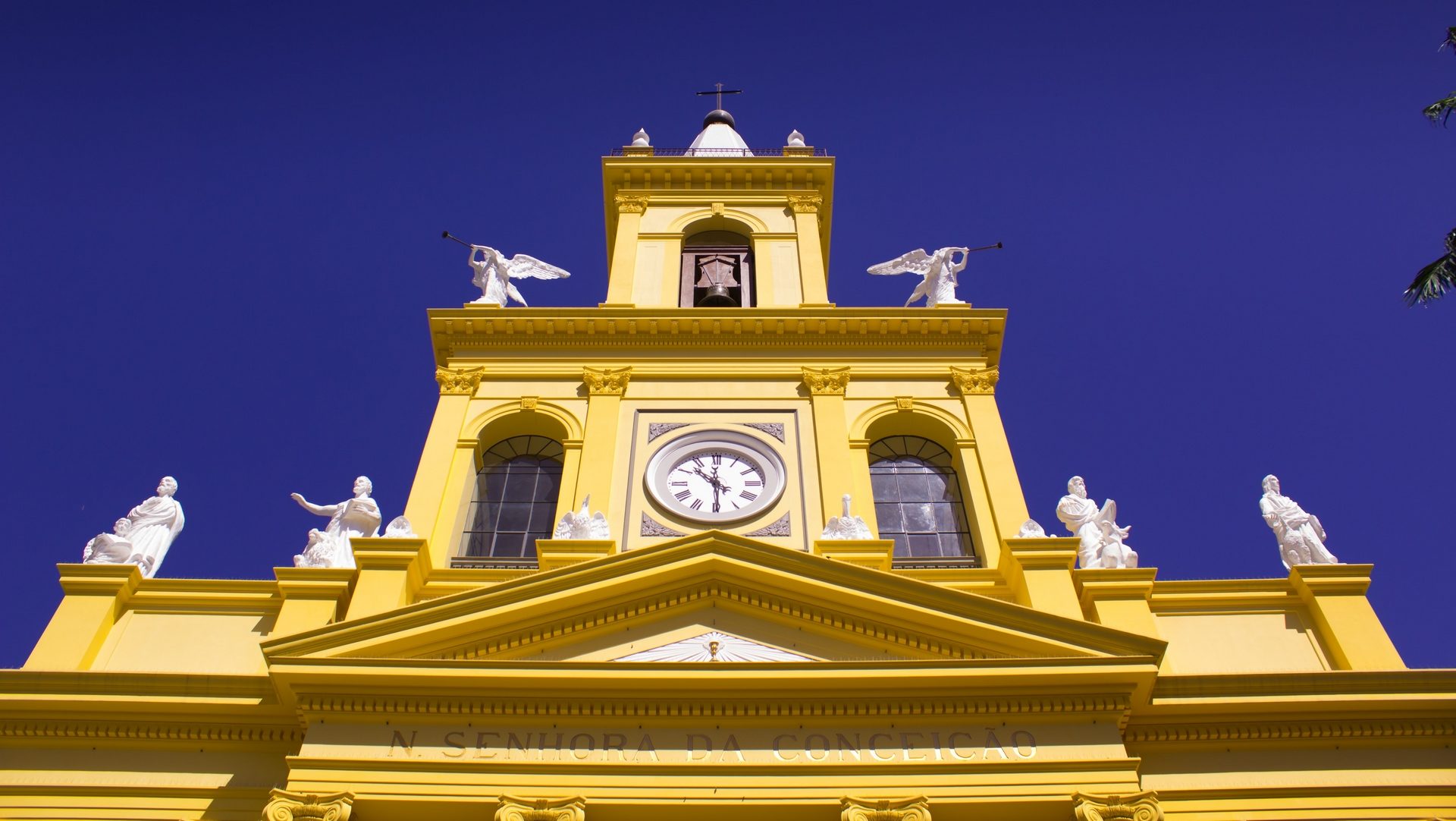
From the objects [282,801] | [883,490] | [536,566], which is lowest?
[282,801]

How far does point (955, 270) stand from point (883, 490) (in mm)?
5281

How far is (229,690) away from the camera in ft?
43.8

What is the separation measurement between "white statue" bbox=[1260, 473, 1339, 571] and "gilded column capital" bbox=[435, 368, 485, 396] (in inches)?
438

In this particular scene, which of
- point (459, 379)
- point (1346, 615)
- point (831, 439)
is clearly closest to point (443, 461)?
point (459, 379)

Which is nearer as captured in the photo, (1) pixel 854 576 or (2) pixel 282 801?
(2) pixel 282 801

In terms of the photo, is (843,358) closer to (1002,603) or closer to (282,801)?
(1002,603)

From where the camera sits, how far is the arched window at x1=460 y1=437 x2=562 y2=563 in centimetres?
1742

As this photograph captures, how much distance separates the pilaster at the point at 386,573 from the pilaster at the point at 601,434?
248 centimetres

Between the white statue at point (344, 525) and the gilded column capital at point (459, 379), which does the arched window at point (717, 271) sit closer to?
the gilded column capital at point (459, 379)

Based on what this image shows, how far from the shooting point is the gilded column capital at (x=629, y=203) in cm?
2444

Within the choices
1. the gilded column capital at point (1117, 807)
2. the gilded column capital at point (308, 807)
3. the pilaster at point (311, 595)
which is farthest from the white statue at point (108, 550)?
the gilded column capital at point (1117, 807)

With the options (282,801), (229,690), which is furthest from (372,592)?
(282,801)

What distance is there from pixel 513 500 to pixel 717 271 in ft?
22.8

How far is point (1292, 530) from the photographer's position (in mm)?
15727
